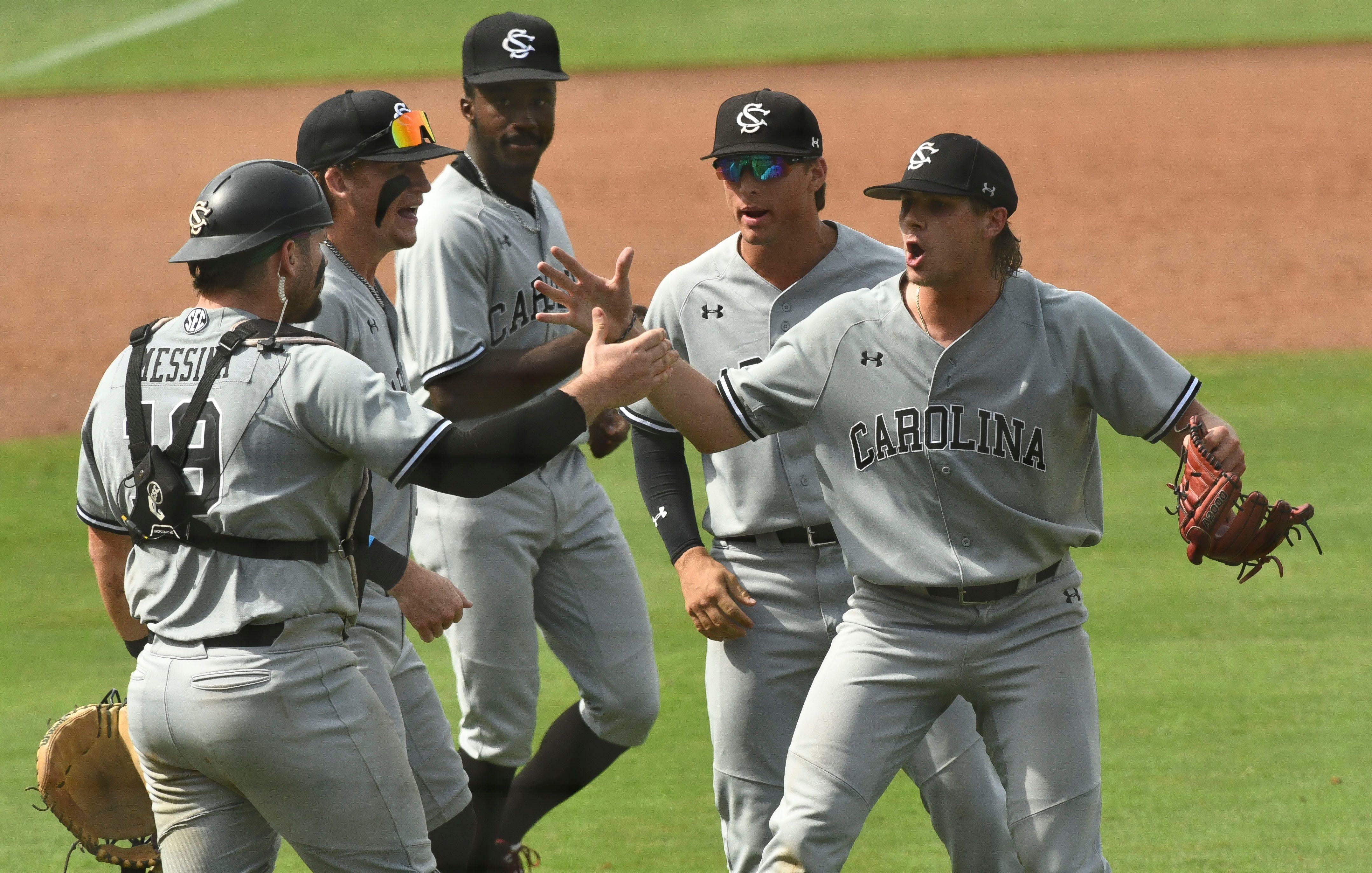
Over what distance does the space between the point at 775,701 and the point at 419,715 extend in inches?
33.9

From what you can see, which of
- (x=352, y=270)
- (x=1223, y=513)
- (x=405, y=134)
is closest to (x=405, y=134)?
(x=405, y=134)

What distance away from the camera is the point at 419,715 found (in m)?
3.88

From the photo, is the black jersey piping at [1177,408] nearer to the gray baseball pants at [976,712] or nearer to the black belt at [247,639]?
the gray baseball pants at [976,712]

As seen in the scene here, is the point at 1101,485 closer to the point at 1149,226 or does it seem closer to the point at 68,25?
the point at 1149,226

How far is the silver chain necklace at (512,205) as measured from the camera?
15.3ft

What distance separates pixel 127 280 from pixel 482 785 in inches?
475

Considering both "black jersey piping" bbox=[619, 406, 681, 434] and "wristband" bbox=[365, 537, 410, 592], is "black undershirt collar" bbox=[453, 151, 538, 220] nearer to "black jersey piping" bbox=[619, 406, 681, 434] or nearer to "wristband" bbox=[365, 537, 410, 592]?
"black jersey piping" bbox=[619, 406, 681, 434]

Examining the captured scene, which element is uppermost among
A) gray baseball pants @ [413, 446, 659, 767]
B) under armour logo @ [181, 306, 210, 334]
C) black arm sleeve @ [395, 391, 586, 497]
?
under armour logo @ [181, 306, 210, 334]

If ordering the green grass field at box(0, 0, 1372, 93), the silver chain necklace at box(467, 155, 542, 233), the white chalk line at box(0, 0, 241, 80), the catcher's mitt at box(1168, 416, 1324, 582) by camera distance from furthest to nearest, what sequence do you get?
the white chalk line at box(0, 0, 241, 80) < the green grass field at box(0, 0, 1372, 93) < the silver chain necklace at box(467, 155, 542, 233) < the catcher's mitt at box(1168, 416, 1324, 582)

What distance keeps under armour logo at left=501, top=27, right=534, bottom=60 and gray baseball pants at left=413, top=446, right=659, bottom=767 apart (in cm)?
118

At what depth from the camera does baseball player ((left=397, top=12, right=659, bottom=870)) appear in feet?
14.6

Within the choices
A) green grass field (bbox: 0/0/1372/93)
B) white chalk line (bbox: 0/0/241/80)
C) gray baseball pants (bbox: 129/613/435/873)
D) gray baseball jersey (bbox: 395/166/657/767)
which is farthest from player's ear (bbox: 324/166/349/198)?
white chalk line (bbox: 0/0/241/80)

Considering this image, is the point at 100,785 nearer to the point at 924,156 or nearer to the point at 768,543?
the point at 768,543

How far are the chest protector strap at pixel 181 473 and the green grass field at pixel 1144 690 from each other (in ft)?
6.85
